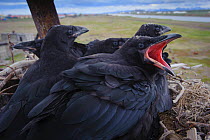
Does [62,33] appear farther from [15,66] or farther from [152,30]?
[152,30]

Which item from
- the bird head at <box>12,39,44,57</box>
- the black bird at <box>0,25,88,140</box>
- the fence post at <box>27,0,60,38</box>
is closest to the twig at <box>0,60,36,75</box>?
the bird head at <box>12,39,44,57</box>

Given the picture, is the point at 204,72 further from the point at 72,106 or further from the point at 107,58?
the point at 72,106

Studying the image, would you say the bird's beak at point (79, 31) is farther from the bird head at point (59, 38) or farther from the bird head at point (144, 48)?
the bird head at point (144, 48)

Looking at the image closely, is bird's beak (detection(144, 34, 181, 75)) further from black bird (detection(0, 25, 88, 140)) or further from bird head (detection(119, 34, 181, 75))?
black bird (detection(0, 25, 88, 140))

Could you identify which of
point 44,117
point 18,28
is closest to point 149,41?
point 44,117

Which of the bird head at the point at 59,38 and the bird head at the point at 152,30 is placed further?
the bird head at the point at 152,30

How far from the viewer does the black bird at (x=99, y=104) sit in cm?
111

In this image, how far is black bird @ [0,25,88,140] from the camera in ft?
4.61

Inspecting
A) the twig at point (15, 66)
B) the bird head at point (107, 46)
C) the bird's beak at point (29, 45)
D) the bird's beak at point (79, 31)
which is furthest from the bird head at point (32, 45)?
the bird head at point (107, 46)

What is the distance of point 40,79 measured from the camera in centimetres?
166

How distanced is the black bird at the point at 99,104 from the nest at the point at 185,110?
47 centimetres

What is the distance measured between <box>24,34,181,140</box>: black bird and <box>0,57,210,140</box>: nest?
47 cm

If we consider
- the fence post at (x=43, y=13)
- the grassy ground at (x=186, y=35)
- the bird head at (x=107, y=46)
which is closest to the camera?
the bird head at (x=107, y=46)

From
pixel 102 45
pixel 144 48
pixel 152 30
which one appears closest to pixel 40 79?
pixel 144 48
